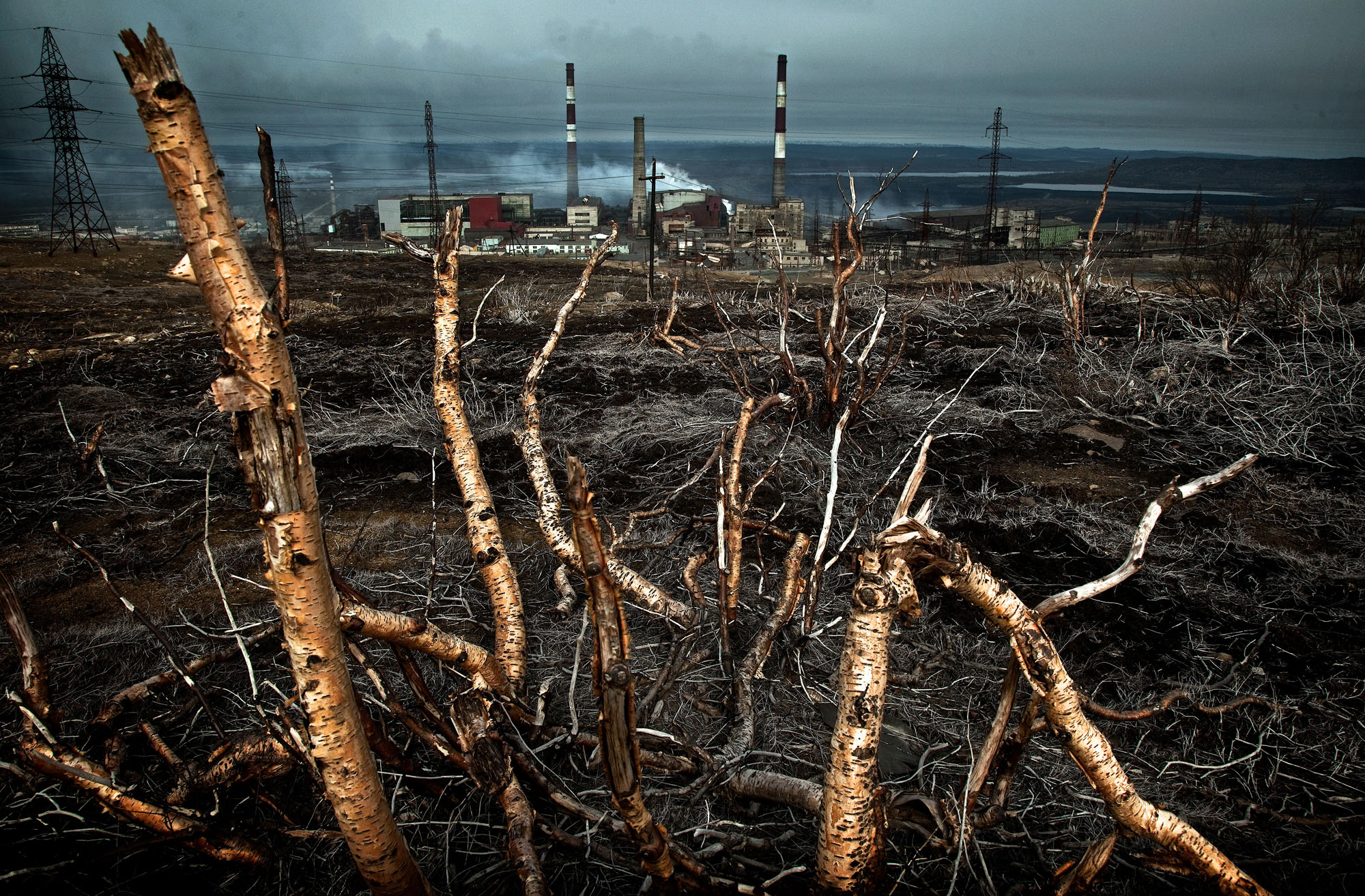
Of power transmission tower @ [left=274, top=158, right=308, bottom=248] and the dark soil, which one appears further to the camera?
power transmission tower @ [left=274, top=158, right=308, bottom=248]

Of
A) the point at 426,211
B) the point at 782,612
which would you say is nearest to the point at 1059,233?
the point at 426,211

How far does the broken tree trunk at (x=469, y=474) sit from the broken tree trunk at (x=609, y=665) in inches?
51.5

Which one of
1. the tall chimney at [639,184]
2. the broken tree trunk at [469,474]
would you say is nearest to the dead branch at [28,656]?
the broken tree trunk at [469,474]

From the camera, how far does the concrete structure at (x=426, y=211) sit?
34156mm

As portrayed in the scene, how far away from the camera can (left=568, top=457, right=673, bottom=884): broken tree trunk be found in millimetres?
1145

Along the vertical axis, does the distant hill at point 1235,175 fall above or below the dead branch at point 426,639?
above

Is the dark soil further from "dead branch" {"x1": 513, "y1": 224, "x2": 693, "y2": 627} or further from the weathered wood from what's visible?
the weathered wood

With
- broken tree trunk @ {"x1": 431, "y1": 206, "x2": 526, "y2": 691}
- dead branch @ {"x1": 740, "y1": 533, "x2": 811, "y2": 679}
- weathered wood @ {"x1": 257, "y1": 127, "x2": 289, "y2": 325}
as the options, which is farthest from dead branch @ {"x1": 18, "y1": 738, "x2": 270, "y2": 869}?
dead branch @ {"x1": 740, "y1": 533, "x2": 811, "y2": 679}

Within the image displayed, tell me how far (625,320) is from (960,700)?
29.5 feet

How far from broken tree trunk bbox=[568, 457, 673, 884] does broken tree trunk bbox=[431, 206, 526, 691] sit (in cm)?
131

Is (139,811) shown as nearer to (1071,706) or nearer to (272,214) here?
(272,214)

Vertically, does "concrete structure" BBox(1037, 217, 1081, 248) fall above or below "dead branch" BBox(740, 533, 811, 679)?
above

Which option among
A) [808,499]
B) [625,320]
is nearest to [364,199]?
[625,320]

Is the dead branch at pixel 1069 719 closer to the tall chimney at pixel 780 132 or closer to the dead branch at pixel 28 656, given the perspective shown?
the dead branch at pixel 28 656
